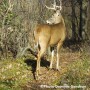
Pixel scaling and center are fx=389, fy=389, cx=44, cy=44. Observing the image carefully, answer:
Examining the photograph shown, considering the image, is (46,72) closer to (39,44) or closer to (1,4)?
(39,44)

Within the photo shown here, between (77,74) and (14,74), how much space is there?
2046 millimetres

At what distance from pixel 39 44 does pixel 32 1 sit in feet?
12.1

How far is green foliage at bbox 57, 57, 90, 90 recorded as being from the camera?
11026mm

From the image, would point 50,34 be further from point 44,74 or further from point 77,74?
point 77,74

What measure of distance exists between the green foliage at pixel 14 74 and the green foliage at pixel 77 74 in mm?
1170

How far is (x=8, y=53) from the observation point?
48.5ft

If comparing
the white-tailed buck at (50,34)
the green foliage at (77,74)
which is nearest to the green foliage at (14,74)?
the white-tailed buck at (50,34)

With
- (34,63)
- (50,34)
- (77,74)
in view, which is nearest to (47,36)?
(50,34)

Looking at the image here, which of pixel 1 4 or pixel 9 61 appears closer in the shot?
pixel 9 61

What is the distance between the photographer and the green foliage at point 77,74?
11.0 meters

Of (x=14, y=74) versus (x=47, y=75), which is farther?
(x=14, y=74)

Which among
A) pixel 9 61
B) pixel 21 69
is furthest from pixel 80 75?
pixel 9 61

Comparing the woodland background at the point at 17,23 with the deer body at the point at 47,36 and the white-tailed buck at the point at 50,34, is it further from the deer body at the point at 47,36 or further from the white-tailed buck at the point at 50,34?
the deer body at the point at 47,36

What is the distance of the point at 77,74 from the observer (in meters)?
11.7
